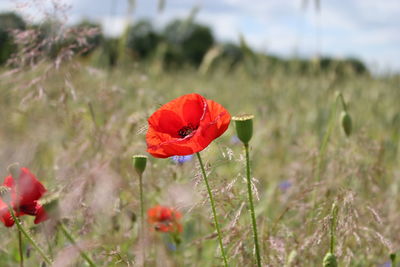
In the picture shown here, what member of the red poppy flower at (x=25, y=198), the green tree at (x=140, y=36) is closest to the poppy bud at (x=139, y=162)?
the red poppy flower at (x=25, y=198)

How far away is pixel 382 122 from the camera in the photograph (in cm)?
287

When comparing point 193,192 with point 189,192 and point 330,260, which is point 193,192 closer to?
point 189,192

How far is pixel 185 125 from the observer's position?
860 mm

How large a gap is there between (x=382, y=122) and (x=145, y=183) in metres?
2.01

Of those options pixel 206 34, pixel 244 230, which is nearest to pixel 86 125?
pixel 244 230

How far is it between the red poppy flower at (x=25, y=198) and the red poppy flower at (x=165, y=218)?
1.28ft

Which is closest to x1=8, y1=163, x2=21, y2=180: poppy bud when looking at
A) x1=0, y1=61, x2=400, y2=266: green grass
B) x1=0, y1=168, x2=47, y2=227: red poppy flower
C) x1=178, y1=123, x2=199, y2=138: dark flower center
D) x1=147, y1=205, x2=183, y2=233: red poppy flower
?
x1=0, y1=168, x2=47, y2=227: red poppy flower

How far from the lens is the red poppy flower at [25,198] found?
835 mm

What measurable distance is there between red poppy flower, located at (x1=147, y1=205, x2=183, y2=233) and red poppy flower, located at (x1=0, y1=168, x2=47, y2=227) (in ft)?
1.28

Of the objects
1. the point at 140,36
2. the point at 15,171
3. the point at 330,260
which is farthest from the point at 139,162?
the point at 140,36

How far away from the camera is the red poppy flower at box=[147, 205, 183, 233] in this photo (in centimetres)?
123

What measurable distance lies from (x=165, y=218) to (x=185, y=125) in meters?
0.46

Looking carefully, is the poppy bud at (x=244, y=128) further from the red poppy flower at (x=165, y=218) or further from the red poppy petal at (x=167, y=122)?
the red poppy flower at (x=165, y=218)

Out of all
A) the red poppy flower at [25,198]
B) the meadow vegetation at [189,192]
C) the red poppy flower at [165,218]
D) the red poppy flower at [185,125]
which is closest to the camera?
the red poppy flower at [185,125]
